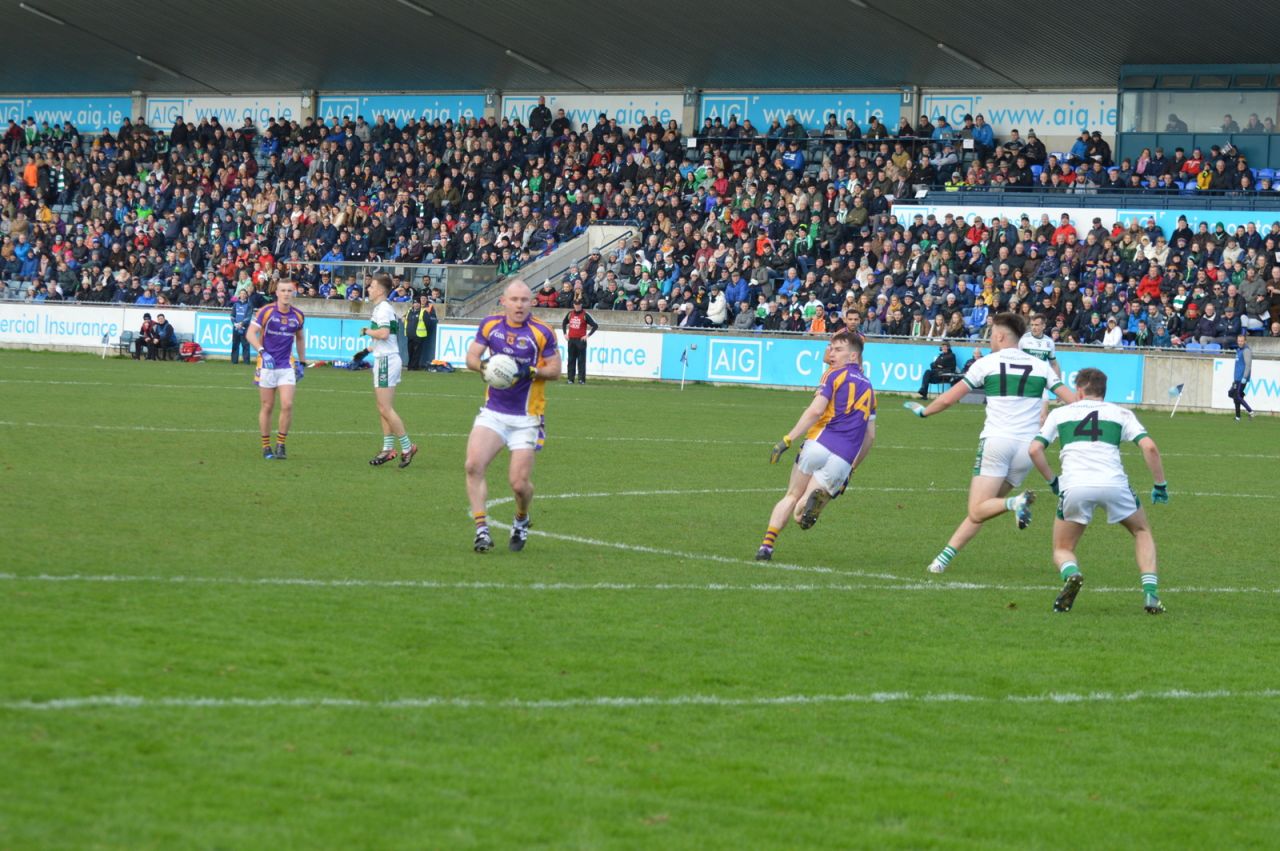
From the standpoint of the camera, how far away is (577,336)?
39625 millimetres

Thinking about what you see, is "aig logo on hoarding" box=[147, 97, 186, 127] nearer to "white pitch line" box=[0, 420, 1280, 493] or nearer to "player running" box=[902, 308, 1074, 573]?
"white pitch line" box=[0, 420, 1280, 493]

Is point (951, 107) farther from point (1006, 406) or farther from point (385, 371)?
point (1006, 406)

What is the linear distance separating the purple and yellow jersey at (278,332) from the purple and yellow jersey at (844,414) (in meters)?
8.22

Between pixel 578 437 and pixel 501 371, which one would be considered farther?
pixel 578 437

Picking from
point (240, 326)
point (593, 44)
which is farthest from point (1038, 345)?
point (593, 44)

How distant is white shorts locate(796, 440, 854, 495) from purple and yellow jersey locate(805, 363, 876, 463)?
0.18ft

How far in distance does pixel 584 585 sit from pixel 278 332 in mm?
9487

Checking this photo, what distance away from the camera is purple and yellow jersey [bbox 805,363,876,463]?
13945mm

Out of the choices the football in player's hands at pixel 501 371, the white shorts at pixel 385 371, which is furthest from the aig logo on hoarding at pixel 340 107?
the football in player's hands at pixel 501 371

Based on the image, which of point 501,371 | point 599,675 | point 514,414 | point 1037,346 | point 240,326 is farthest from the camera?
point 240,326

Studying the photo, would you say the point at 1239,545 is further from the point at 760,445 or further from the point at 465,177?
the point at 465,177

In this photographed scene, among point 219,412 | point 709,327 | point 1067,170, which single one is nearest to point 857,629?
point 219,412

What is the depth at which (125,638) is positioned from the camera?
342 inches

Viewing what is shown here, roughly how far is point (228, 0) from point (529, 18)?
9634mm
